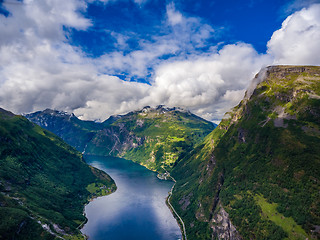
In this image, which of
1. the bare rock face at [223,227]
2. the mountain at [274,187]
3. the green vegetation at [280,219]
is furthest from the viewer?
the bare rock face at [223,227]

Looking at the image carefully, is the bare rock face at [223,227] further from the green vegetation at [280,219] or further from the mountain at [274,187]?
the green vegetation at [280,219]

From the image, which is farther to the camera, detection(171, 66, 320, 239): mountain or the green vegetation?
detection(171, 66, 320, 239): mountain

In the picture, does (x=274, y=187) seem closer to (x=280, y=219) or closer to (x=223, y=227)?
(x=280, y=219)

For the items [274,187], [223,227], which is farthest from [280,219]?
[223,227]

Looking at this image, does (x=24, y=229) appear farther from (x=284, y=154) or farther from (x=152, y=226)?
(x=284, y=154)

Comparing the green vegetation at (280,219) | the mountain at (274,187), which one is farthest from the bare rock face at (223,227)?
the green vegetation at (280,219)

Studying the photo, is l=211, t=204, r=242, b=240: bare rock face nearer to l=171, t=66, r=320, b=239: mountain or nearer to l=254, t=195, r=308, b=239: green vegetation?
l=171, t=66, r=320, b=239: mountain

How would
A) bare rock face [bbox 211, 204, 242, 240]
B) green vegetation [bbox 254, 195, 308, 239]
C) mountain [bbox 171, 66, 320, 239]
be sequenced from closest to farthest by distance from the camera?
1. green vegetation [bbox 254, 195, 308, 239]
2. mountain [bbox 171, 66, 320, 239]
3. bare rock face [bbox 211, 204, 242, 240]

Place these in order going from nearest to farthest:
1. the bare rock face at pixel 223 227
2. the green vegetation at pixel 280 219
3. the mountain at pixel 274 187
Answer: the green vegetation at pixel 280 219 → the mountain at pixel 274 187 → the bare rock face at pixel 223 227

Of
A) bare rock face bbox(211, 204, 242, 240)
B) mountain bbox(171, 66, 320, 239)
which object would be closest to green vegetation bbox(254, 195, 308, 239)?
mountain bbox(171, 66, 320, 239)
